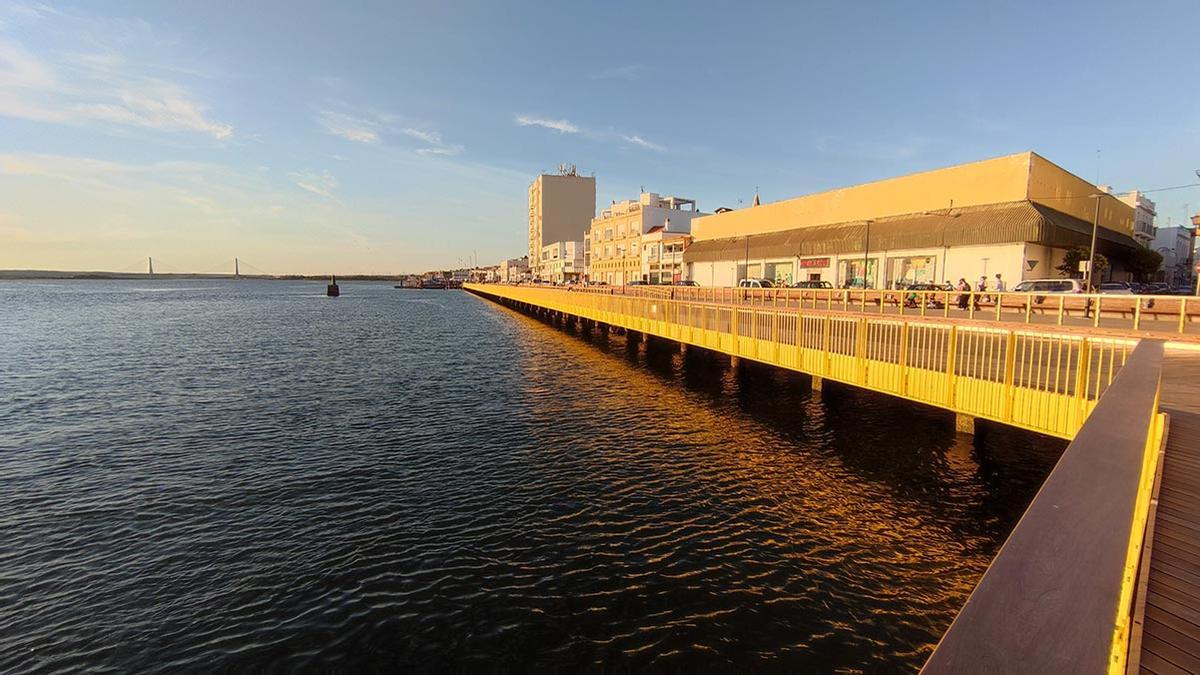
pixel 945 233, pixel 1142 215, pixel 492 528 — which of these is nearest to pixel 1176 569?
pixel 492 528

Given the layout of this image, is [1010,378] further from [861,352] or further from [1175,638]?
[1175,638]

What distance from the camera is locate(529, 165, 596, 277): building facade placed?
169 meters

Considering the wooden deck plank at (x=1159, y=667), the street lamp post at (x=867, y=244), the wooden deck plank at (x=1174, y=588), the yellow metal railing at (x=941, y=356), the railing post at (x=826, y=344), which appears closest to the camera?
the wooden deck plank at (x=1159, y=667)

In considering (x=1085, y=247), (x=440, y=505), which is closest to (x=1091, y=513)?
(x=440, y=505)

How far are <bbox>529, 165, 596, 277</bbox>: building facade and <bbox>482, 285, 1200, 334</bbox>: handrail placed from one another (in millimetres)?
131668

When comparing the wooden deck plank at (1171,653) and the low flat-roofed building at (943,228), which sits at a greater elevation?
the low flat-roofed building at (943,228)

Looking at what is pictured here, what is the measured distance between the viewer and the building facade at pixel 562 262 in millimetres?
144875

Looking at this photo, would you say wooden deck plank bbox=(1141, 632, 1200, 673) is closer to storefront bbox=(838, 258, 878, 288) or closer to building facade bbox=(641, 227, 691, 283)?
storefront bbox=(838, 258, 878, 288)

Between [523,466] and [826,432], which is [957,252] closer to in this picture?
[826,432]

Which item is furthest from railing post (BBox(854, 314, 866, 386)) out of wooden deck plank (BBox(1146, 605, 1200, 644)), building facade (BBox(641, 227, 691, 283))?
building facade (BBox(641, 227, 691, 283))

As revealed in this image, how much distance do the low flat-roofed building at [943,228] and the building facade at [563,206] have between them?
106 m

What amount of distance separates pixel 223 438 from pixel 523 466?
431 inches

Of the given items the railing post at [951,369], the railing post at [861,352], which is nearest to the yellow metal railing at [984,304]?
the railing post at [861,352]

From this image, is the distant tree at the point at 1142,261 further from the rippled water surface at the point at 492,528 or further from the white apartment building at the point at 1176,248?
the rippled water surface at the point at 492,528
